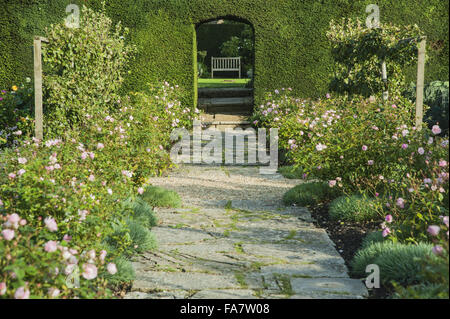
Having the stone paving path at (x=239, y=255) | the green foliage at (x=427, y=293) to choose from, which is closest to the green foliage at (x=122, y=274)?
the stone paving path at (x=239, y=255)

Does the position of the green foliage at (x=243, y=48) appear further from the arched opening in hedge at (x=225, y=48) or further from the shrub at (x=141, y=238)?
the shrub at (x=141, y=238)

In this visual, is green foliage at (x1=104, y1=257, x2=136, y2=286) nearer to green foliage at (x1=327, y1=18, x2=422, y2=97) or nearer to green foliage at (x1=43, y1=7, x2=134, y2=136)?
green foliage at (x1=43, y1=7, x2=134, y2=136)

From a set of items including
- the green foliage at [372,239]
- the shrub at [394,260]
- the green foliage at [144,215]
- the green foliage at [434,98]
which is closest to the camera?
the shrub at [394,260]

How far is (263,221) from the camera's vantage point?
15.6 feet

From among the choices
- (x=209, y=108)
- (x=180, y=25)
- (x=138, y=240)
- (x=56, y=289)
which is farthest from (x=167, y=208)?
(x=209, y=108)

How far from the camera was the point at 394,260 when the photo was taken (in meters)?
3.13

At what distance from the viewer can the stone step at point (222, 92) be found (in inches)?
518

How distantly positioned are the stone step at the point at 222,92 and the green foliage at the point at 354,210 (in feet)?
28.7

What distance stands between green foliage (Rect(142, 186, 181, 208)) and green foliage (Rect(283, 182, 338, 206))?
46.3 inches

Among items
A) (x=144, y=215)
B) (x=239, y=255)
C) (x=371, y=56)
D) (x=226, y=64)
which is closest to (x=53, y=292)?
(x=239, y=255)

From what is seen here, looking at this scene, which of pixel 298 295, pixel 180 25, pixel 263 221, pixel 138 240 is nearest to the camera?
pixel 298 295
